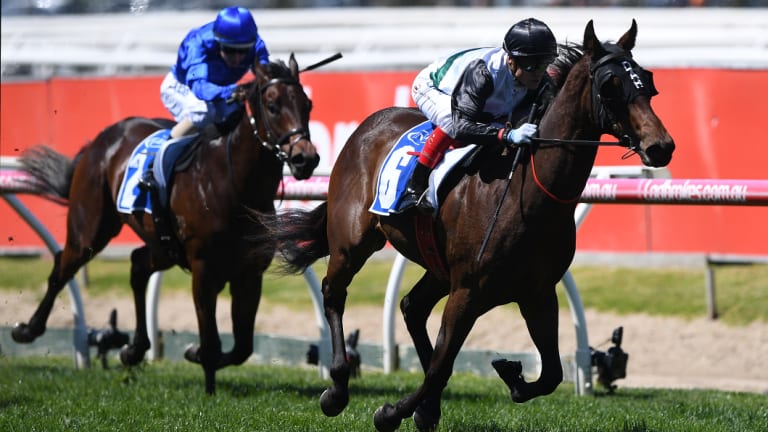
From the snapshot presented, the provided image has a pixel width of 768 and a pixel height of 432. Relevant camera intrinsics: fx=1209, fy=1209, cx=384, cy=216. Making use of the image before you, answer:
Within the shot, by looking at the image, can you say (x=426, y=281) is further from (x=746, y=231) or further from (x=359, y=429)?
(x=746, y=231)

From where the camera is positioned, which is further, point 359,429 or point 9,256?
point 9,256

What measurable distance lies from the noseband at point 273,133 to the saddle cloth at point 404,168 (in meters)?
0.86

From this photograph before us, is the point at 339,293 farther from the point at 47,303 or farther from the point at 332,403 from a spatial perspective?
the point at 47,303

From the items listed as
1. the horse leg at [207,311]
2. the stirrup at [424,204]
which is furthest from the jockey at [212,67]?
the stirrup at [424,204]

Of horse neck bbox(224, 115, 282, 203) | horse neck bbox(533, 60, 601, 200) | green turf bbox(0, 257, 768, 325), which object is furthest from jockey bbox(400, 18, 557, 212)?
green turf bbox(0, 257, 768, 325)

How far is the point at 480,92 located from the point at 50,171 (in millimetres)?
4125

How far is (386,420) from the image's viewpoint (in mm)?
5141

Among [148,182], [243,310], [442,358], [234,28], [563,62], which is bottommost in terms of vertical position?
[243,310]

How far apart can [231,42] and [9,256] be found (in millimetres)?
5771

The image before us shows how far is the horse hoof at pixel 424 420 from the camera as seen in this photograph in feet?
17.4

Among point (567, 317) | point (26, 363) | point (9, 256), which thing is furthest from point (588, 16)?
point (26, 363)

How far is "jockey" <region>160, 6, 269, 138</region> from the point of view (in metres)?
6.91

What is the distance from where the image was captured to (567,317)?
396 inches

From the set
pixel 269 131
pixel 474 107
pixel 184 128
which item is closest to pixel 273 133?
pixel 269 131
